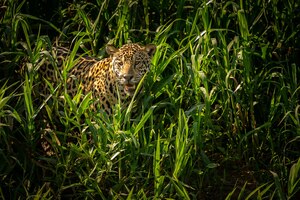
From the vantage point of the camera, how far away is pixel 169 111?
5.54 meters

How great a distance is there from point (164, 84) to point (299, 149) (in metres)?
1.07

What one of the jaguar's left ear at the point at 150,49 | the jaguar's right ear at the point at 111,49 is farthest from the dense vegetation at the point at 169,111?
the jaguar's right ear at the point at 111,49

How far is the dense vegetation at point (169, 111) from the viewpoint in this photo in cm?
497

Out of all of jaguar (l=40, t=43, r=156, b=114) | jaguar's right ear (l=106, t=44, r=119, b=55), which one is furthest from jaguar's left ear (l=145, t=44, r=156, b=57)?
jaguar's right ear (l=106, t=44, r=119, b=55)

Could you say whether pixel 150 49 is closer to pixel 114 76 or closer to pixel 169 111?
pixel 114 76

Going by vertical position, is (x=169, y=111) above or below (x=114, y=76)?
below

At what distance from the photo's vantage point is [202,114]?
17.4ft

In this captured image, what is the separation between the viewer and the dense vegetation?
196 inches

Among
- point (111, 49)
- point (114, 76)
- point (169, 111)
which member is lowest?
point (169, 111)

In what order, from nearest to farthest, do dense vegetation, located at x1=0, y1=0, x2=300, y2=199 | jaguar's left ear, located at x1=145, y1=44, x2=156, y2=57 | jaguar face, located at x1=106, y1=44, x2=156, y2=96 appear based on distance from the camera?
dense vegetation, located at x1=0, y1=0, x2=300, y2=199, jaguar face, located at x1=106, y1=44, x2=156, y2=96, jaguar's left ear, located at x1=145, y1=44, x2=156, y2=57

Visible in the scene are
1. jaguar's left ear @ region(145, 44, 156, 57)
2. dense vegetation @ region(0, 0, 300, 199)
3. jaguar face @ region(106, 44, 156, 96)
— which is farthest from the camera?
jaguar's left ear @ region(145, 44, 156, 57)

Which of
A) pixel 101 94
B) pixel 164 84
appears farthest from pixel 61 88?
pixel 164 84

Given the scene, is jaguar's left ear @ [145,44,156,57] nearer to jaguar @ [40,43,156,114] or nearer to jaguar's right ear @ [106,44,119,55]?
jaguar @ [40,43,156,114]

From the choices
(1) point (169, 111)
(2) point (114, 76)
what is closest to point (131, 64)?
(2) point (114, 76)
